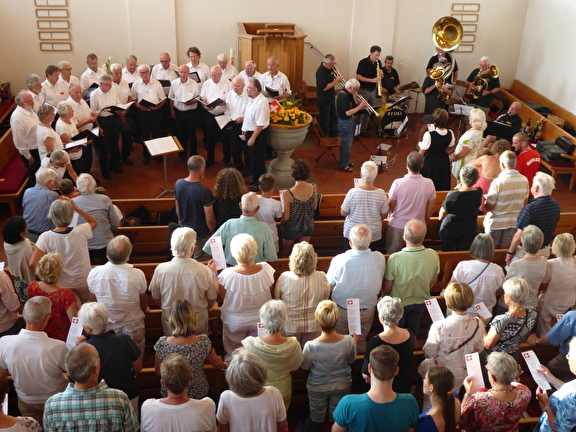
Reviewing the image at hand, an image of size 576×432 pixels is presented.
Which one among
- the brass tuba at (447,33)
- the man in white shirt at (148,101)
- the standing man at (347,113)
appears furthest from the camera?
the brass tuba at (447,33)

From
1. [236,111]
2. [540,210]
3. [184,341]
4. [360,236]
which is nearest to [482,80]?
[236,111]

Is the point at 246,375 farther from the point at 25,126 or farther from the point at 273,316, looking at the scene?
the point at 25,126

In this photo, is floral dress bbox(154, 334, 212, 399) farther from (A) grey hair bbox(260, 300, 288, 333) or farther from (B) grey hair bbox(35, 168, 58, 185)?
(B) grey hair bbox(35, 168, 58, 185)

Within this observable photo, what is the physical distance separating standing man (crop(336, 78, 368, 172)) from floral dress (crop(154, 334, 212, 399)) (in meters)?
5.70

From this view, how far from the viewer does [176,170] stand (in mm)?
8984

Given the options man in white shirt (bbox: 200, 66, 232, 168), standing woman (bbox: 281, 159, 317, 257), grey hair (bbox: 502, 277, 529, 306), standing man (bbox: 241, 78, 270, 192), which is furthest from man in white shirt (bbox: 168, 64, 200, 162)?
grey hair (bbox: 502, 277, 529, 306)

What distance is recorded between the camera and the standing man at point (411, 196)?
574 centimetres

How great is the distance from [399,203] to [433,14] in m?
7.28

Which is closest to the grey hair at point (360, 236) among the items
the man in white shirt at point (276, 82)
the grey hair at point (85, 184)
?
the grey hair at point (85, 184)

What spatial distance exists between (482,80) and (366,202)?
644 cm

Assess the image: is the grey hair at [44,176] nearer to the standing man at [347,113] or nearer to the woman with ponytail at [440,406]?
the woman with ponytail at [440,406]

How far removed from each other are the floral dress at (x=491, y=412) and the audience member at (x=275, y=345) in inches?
41.3

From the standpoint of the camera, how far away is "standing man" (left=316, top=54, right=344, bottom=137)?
9625mm

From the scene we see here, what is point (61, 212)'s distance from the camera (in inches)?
183
